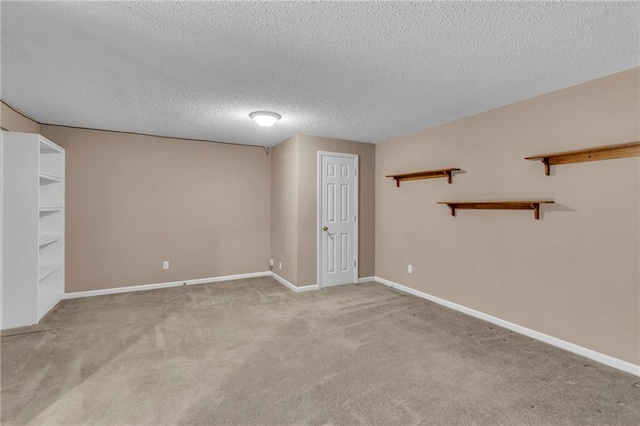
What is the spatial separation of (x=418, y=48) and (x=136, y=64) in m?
2.17

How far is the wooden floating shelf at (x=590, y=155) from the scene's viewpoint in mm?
2455

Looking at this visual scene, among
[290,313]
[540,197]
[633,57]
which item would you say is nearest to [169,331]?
[290,313]

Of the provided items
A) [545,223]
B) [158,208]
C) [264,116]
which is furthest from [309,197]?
[545,223]

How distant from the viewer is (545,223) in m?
3.04

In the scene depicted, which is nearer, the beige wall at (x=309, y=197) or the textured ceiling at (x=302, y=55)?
the textured ceiling at (x=302, y=55)

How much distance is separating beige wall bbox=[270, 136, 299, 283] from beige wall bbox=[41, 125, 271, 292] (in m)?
0.23

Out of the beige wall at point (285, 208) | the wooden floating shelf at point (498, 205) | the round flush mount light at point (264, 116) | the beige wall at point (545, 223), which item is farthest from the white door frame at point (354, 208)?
the wooden floating shelf at point (498, 205)

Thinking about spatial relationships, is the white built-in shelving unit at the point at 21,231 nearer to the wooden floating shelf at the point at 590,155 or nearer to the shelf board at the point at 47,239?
the shelf board at the point at 47,239

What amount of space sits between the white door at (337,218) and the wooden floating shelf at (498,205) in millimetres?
1623

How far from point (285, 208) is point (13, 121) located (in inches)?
139

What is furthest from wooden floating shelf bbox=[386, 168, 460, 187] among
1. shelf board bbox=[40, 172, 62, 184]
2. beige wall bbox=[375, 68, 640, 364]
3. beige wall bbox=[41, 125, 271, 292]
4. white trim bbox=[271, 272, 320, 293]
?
shelf board bbox=[40, 172, 62, 184]

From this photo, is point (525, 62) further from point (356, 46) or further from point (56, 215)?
point (56, 215)

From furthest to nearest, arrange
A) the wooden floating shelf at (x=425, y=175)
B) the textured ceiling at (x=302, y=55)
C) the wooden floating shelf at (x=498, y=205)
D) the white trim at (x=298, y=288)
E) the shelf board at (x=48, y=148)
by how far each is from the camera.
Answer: the white trim at (x=298, y=288) → the wooden floating shelf at (x=425, y=175) → the shelf board at (x=48, y=148) → the wooden floating shelf at (x=498, y=205) → the textured ceiling at (x=302, y=55)

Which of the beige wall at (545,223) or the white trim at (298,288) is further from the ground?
the beige wall at (545,223)
